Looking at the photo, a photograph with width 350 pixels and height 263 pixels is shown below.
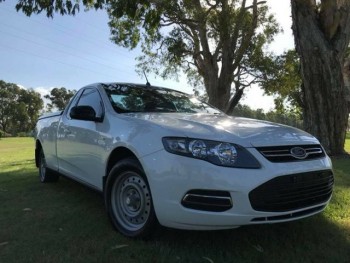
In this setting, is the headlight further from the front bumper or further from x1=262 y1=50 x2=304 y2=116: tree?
x1=262 y1=50 x2=304 y2=116: tree

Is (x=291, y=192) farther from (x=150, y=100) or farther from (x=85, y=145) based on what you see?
(x=85, y=145)

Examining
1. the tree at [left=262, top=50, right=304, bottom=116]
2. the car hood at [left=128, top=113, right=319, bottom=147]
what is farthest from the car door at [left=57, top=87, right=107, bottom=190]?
the tree at [left=262, top=50, right=304, bottom=116]

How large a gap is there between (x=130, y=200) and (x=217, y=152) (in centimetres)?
118

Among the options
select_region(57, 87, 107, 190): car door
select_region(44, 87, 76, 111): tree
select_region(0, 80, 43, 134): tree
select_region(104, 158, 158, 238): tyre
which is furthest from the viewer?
select_region(44, 87, 76, 111): tree

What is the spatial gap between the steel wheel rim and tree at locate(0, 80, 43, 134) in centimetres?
9309

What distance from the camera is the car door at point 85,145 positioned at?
16.0 feet

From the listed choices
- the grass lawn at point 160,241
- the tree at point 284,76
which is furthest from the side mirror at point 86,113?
the tree at point 284,76

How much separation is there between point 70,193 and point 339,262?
4.19 m

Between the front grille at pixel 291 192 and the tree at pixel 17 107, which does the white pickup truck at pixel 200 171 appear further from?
the tree at pixel 17 107

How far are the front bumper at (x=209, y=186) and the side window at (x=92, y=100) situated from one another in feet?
5.45

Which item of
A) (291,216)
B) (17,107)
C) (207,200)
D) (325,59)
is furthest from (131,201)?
(17,107)

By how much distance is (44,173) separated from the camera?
7.44 m

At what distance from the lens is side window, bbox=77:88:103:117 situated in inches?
208

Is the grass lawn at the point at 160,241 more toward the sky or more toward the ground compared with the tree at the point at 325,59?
more toward the ground
